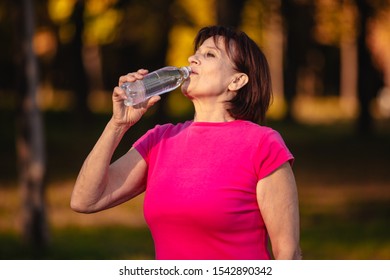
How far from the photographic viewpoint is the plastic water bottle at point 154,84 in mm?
3580

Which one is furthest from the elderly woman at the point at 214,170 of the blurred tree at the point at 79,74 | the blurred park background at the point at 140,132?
the blurred tree at the point at 79,74

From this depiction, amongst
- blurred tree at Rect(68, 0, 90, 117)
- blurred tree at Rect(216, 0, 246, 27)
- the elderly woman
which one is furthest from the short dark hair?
blurred tree at Rect(68, 0, 90, 117)

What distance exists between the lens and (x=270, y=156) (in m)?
3.44

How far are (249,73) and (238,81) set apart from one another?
5cm

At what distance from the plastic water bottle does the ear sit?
0.58 feet

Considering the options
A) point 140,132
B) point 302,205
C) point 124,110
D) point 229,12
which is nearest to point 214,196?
point 124,110

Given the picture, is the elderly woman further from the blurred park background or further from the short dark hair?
the blurred park background

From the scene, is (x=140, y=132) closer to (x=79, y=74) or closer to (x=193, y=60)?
(x=79, y=74)

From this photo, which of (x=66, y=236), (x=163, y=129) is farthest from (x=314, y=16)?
(x=163, y=129)

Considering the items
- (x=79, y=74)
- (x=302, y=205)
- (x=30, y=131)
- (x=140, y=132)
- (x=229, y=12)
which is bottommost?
(x=140, y=132)

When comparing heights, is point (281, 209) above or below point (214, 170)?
below

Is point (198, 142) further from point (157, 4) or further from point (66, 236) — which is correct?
point (157, 4)

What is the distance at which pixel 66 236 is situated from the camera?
44.6 feet

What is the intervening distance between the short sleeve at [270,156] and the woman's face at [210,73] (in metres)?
0.29
